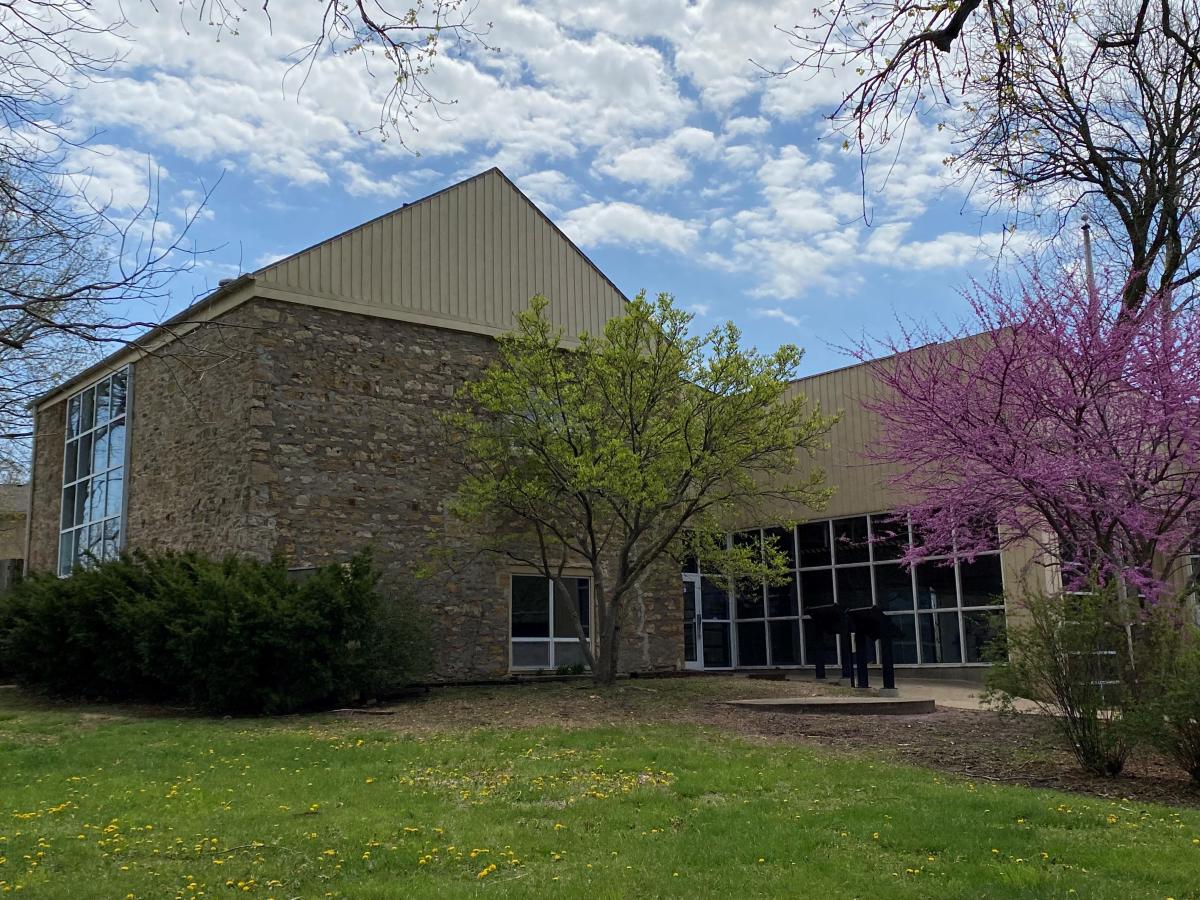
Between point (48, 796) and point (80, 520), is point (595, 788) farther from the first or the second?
point (80, 520)

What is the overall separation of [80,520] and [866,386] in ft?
52.1

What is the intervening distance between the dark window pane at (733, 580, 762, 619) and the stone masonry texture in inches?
243

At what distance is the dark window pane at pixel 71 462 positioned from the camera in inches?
879

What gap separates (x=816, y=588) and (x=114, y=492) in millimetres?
13800

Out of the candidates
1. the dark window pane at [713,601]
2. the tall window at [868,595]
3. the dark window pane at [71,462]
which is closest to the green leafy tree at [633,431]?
the tall window at [868,595]

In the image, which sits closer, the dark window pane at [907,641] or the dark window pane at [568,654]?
the dark window pane at [568,654]

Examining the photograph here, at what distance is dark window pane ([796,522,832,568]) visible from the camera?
→ 21522 mm

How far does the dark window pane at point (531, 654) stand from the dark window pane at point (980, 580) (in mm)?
7428

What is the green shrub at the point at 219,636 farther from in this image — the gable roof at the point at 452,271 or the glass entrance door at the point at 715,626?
the glass entrance door at the point at 715,626

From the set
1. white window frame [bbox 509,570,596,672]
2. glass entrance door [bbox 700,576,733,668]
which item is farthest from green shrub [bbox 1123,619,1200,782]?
glass entrance door [bbox 700,576,733,668]

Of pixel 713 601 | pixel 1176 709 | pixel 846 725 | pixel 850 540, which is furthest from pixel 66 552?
pixel 1176 709

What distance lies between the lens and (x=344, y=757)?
32.3ft

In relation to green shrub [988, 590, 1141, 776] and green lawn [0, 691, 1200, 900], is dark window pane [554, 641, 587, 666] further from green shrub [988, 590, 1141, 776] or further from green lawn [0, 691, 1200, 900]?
green shrub [988, 590, 1141, 776]

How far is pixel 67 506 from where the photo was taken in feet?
73.2
